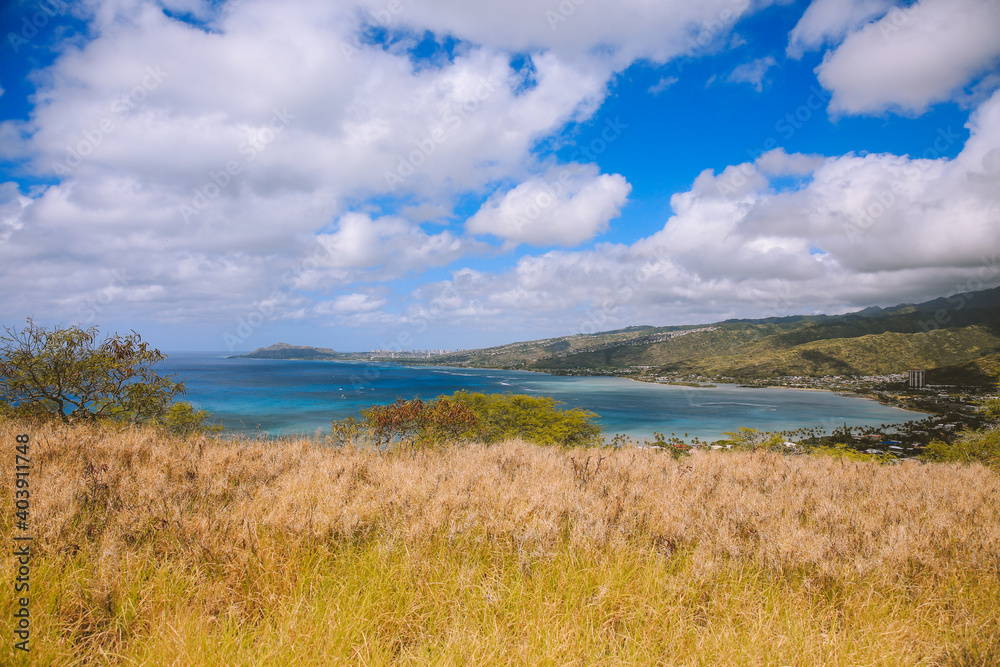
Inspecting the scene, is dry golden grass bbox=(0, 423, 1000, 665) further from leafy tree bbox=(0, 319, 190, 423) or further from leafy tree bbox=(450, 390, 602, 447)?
leafy tree bbox=(450, 390, 602, 447)

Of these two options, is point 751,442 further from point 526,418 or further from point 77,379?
point 77,379

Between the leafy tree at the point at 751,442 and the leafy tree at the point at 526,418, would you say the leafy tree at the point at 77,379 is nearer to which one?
the leafy tree at the point at 751,442

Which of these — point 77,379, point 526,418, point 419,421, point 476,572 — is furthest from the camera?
point 526,418

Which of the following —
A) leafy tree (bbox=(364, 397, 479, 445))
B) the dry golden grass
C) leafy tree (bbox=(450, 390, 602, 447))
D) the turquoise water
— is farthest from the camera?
the turquoise water

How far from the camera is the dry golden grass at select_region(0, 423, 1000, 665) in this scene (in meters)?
2.57

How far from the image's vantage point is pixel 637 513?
4.60m

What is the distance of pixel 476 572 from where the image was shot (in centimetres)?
335

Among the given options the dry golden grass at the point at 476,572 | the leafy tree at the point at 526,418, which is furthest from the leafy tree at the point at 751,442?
the leafy tree at the point at 526,418

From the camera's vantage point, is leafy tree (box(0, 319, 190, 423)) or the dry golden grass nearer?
the dry golden grass

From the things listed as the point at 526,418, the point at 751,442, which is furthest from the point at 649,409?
the point at 526,418

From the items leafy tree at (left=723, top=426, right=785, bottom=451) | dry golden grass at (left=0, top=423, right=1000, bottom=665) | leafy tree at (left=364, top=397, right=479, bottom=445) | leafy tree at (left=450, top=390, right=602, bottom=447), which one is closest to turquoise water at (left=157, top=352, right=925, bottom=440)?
leafy tree at (left=723, top=426, right=785, bottom=451)

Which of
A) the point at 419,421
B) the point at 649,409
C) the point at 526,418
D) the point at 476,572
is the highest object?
the point at 476,572

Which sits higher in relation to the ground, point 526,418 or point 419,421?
point 419,421

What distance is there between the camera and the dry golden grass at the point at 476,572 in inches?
101
